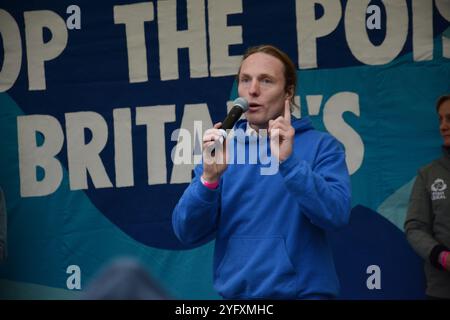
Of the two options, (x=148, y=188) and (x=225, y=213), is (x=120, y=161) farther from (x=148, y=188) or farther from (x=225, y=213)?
(x=225, y=213)

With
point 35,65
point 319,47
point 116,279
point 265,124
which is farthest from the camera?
point 35,65

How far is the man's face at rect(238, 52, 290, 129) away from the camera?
9.86ft

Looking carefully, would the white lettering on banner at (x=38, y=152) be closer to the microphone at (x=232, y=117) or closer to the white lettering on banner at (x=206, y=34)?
the white lettering on banner at (x=206, y=34)

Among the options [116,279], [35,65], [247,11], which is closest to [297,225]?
[116,279]

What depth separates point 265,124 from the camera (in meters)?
3.03

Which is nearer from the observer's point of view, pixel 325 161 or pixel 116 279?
pixel 116 279

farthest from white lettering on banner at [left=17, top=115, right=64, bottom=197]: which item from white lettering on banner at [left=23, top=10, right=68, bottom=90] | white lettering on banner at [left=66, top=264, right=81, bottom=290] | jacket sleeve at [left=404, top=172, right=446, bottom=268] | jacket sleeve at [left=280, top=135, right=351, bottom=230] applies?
jacket sleeve at [left=280, top=135, right=351, bottom=230]

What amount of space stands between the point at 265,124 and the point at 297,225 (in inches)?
15.7

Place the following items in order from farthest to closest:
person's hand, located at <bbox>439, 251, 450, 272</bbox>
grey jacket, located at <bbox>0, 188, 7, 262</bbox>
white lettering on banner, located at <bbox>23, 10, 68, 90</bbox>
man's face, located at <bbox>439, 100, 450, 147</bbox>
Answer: white lettering on banner, located at <bbox>23, 10, 68, 90</bbox>, grey jacket, located at <bbox>0, 188, 7, 262</bbox>, man's face, located at <bbox>439, 100, 450, 147</bbox>, person's hand, located at <bbox>439, 251, 450, 272</bbox>

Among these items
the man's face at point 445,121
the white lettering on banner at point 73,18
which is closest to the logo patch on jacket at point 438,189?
the man's face at point 445,121

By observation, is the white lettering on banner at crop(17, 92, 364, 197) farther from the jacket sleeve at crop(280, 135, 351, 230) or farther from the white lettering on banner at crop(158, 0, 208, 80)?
the jacket sleeve at crop(280, 135, 351, 230)

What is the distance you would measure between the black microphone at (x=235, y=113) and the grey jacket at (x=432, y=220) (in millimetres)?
1671

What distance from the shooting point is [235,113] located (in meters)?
2.83

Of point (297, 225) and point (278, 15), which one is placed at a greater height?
point (278, 15)
